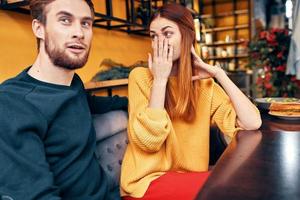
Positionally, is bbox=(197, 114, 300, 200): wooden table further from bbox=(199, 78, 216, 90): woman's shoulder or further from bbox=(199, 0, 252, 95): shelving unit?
bbox=(199, 0, 252, 95): shelving unit

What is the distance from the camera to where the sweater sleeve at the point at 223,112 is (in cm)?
132

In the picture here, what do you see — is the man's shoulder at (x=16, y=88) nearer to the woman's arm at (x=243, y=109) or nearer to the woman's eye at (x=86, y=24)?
the woman's eye at (x=86, y=24)

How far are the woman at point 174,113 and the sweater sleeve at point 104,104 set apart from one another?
15cm

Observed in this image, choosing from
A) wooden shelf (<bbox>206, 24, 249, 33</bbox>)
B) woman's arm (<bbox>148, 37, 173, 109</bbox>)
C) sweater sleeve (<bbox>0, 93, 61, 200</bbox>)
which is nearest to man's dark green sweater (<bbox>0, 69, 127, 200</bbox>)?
sweater sleeve (<bbox>0, 93, 61, 200</bbox>)

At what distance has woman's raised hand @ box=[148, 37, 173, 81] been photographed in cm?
120

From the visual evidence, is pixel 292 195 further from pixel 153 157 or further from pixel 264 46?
pixel 264 46

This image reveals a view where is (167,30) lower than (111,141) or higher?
higher

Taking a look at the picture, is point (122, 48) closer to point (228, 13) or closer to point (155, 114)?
point (155, 114)

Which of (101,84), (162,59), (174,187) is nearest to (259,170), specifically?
(174,187)

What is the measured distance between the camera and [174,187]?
3.50ft

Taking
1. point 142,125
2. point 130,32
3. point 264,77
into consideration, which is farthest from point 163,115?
point 264,77

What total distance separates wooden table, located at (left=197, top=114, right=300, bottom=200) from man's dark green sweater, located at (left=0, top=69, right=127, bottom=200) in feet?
1.46

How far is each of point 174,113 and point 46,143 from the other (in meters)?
0.59

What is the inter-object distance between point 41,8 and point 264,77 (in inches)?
95.9
